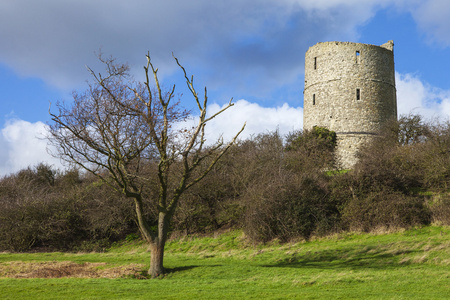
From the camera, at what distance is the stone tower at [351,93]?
37.9m

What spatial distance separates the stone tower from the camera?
37875 millimetres

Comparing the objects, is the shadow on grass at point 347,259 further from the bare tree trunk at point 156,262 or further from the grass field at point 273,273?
the bare tree trunk at point 156,262

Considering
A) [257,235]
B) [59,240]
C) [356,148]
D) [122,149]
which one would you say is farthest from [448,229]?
[59,240]

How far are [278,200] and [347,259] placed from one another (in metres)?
6.13

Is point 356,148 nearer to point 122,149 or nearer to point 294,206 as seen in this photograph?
point 294,206

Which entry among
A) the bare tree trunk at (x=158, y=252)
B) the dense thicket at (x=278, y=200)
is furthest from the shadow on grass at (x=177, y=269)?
the dense thicket at (x=278, y=200)

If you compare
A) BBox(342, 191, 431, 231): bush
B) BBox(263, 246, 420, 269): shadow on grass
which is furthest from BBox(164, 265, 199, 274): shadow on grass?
BBox(342, 191, 431, 231): bush

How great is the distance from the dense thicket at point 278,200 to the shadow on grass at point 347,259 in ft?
11.7

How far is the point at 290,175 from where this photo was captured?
78.0 feet

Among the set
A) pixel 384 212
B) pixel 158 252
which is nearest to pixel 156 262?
pixel 158 252

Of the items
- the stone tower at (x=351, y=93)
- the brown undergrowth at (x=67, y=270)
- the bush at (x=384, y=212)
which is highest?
the stone tower at (x=351, y=93)

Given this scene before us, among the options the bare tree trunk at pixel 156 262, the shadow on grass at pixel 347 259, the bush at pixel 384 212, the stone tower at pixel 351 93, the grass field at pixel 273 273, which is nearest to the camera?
the grass field at pixel 273 273

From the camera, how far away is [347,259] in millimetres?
16203

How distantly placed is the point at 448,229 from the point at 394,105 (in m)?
23.7
